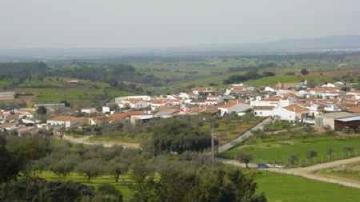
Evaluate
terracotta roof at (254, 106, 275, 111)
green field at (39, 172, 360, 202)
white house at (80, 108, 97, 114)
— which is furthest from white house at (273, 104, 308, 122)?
green field at (39, 172, 360, 202)

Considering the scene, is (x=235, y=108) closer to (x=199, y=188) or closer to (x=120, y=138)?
(x=120, y=138)

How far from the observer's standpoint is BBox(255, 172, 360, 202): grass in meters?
33.4

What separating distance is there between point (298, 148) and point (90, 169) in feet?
63.0

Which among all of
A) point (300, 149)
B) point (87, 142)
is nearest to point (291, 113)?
point (300, 149)

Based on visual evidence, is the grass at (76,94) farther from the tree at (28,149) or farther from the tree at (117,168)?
the tree at (117,168)

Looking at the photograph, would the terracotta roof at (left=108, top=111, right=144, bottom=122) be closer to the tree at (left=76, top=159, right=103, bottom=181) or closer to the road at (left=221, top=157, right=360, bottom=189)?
the road at (left=221, top=157, right=360, bottom=189)

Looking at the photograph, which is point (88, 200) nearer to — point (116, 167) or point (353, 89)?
point (116, 167)

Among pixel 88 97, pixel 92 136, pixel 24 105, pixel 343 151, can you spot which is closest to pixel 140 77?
pixel 88 97

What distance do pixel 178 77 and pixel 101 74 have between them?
2205 centimetres

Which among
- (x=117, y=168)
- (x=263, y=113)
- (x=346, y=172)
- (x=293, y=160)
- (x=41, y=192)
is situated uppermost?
(x=41, y=192)

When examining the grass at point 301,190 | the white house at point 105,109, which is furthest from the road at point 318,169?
the white house at point 105,109

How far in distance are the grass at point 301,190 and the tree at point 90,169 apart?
9.04 metres

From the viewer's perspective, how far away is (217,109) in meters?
77.2

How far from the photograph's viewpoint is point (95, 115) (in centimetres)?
8075
